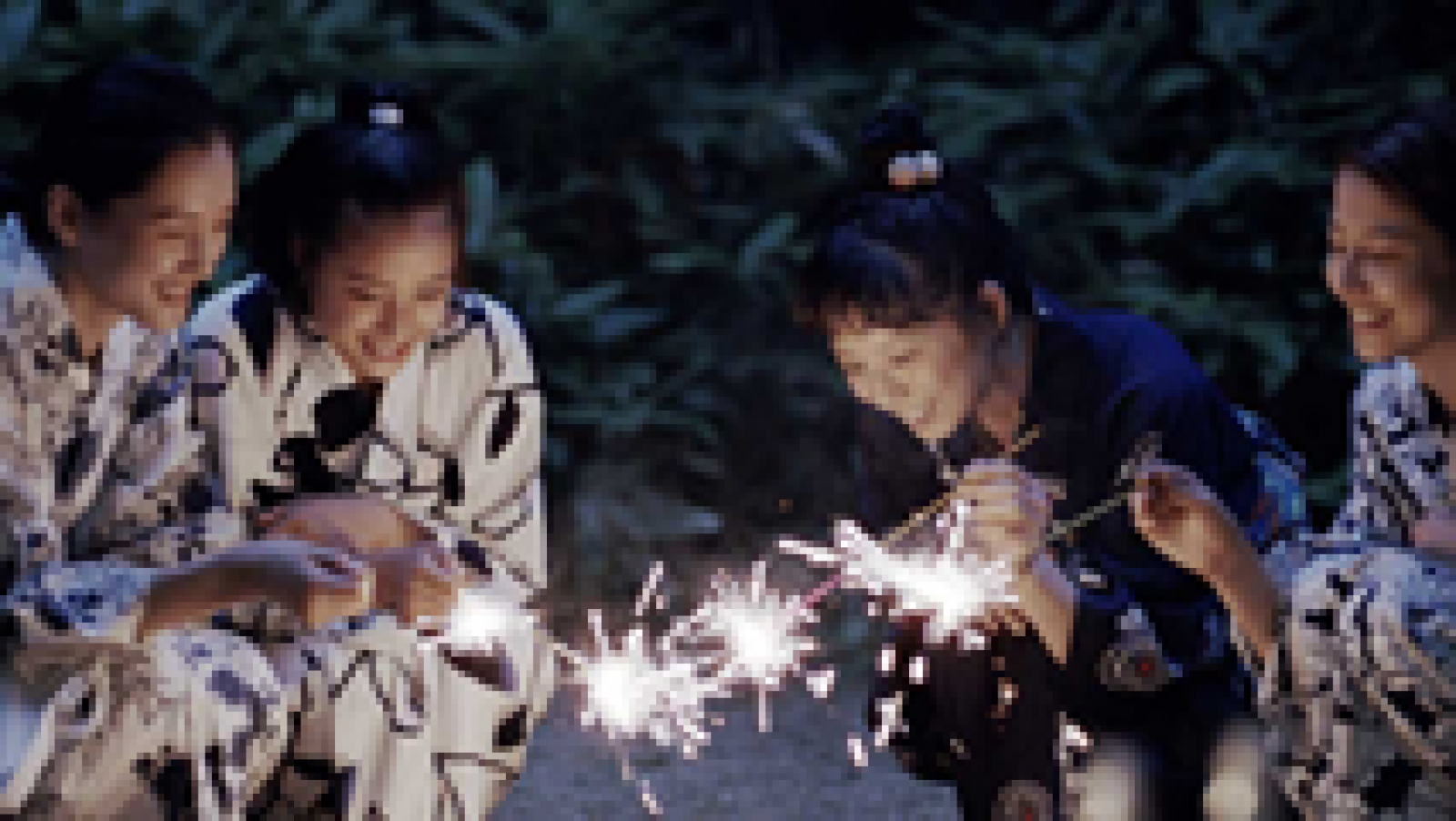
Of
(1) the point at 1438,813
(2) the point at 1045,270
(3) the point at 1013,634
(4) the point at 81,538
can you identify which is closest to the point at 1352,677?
(1) the point at 1438,813

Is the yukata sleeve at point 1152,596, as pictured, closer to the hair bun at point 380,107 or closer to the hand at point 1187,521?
the hand at point 1187,521

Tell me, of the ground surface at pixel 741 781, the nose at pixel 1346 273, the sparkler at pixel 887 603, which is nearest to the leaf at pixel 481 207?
the ground surface at pixel 741 781

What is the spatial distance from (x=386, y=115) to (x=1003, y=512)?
1.15 m

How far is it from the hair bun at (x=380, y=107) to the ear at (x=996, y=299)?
0.93 metres

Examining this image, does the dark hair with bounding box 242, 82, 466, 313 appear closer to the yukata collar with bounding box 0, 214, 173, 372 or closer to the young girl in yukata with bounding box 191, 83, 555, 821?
the young girl in yukata with bounding box 191, 83, 555, 821

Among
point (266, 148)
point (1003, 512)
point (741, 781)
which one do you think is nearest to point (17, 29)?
point (266, 148)

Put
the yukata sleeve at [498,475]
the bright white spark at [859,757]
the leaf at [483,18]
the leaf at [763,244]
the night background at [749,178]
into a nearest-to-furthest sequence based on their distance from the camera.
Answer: the yukata sleeve at [498,475], the bright white spark at [859,757], the night background at [749,178], the leaf at [763,244], the leaf at [483,18]

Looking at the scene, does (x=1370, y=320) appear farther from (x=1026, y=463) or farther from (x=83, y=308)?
(x=83, y=308)

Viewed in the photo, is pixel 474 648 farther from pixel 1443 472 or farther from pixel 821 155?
pixel 821 155

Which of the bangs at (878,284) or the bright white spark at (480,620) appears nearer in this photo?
the bangs at (878,284)

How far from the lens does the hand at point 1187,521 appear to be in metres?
2.62

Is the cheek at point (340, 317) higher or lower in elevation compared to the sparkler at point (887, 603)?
higher

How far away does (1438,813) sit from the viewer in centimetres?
245

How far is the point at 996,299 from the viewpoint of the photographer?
3055 millimetres
